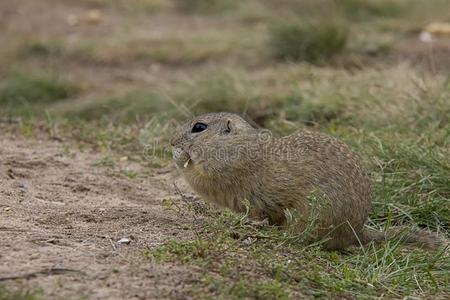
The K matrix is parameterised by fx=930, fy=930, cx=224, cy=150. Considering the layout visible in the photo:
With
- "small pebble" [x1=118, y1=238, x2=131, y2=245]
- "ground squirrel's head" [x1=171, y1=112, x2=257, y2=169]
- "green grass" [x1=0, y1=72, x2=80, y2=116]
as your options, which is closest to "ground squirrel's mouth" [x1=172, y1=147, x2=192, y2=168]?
"ground squirrel's head" [x1=171, y1=112, x2=257, y2=169]

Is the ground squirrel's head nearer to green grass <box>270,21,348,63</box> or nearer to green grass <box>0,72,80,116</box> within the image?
green grass <box>0,72,80,116</box>

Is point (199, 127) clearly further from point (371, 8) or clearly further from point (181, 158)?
point (371, 8)

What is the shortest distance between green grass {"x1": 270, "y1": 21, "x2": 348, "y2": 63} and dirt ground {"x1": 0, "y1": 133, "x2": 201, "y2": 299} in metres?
4.08

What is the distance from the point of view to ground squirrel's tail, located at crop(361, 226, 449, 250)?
5.20 meters

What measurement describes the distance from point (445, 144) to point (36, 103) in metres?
4.91

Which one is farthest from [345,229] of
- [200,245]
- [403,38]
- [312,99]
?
[403,38]

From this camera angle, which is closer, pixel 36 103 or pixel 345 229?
pixel 345 229

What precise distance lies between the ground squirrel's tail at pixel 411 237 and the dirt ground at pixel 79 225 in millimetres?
1047

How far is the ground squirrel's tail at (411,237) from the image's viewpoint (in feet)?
17.1

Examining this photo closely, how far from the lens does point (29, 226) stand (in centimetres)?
478

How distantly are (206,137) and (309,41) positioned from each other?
5.44 m

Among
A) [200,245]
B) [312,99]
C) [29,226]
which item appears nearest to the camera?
[200,245]

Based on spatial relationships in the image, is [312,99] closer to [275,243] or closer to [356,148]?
[356,148]

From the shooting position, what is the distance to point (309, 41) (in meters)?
10.7
